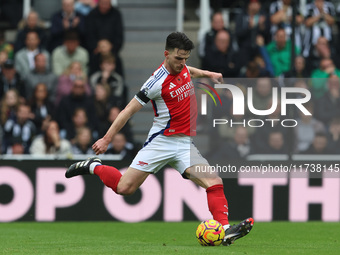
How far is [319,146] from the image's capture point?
42.6ft

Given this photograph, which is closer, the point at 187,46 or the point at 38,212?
the point at 187,46

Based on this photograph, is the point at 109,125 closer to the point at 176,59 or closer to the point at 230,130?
the point at 230,130

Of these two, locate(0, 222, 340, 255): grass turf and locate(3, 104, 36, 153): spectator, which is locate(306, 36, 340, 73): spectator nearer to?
locate(0, 222, 340, 255): grass turf

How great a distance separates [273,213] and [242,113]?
62.7 inches

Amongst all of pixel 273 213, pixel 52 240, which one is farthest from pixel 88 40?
pixel 52 240

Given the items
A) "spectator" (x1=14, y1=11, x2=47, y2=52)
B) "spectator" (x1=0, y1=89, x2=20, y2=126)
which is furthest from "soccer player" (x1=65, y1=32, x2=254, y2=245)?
"spectator" (x1=14, y1=11, x2=47, y2=52)

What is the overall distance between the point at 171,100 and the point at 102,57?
5931mm

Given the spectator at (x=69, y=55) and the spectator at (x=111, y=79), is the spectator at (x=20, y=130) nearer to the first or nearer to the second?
the spectator at (x=111, y=79)

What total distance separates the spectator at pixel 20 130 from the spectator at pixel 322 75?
4491mm

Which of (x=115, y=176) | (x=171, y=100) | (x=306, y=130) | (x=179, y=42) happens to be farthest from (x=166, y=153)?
(x=306, y=130)

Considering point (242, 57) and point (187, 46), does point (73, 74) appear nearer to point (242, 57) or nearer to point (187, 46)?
point (242, 57)

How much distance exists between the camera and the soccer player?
9016 mm

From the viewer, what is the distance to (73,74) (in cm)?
1485

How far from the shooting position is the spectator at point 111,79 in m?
14.5
